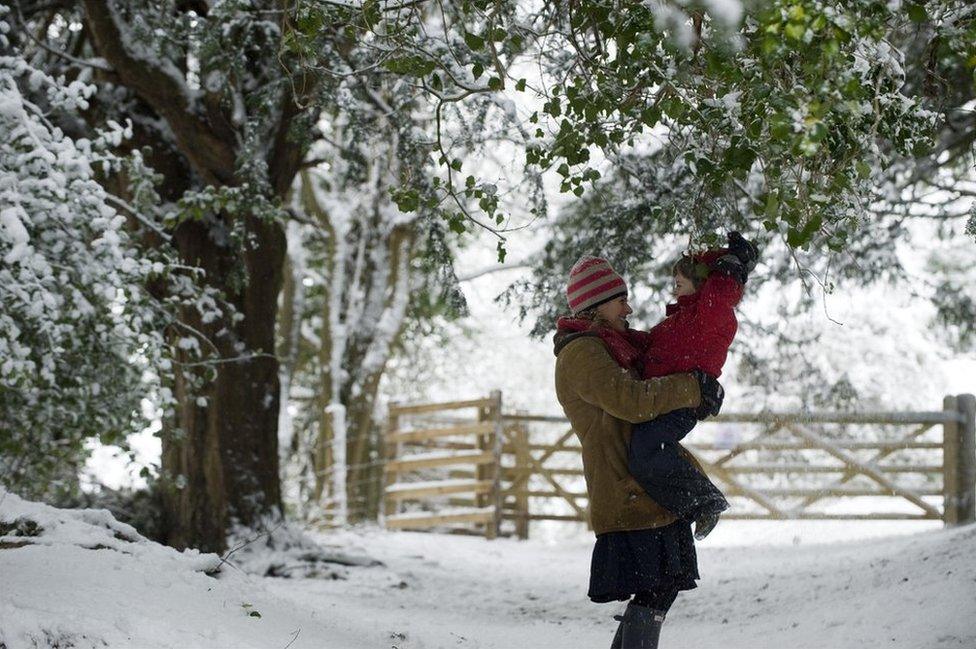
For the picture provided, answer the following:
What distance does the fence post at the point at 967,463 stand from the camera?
9680 millimetres

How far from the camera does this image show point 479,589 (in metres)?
8.16

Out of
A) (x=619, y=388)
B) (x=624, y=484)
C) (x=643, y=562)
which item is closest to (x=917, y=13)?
(x=619, y=388)

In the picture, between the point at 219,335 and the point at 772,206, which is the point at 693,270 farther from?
the point at 219,335

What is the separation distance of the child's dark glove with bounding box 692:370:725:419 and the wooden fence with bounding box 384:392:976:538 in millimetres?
6130

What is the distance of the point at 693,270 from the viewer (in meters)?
3.79

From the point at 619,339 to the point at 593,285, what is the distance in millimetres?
229

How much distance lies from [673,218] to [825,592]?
2594mm

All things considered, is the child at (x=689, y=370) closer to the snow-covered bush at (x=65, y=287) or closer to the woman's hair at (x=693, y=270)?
the woman's hair at (x=693, y=270)

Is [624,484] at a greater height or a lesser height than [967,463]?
greater

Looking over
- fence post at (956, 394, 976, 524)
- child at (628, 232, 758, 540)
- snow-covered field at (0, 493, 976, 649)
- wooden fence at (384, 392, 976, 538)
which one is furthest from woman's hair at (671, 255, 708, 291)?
fence post at (956, 394, 976, 524)

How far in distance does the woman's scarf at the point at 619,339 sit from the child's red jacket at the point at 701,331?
8 cm

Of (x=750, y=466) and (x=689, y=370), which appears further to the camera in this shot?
(x=750, y=466)

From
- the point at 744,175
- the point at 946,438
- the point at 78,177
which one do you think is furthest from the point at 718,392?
the point at 946,438

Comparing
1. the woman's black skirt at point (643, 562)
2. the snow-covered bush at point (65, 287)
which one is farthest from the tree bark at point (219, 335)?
the woman's black skirt at point (643, 562)
